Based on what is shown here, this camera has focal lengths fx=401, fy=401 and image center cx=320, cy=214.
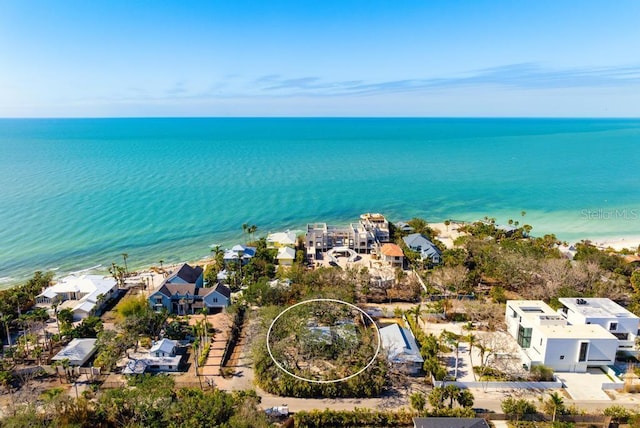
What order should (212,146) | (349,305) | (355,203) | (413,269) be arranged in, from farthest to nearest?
(212,146) < (355,203) < (413,269) < (349,305)

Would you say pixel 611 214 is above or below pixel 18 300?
below

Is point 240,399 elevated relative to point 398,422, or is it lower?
elevated

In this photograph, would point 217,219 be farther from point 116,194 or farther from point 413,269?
point 413,269

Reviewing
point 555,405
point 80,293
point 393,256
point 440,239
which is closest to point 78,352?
point 80,293

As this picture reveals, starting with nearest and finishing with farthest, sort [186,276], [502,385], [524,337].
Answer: [502,385] < [524,337] < [186,276]

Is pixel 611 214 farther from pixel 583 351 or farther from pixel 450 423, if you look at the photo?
pixel 450 423

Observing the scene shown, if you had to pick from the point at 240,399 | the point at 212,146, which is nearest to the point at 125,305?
the point at 240,399
